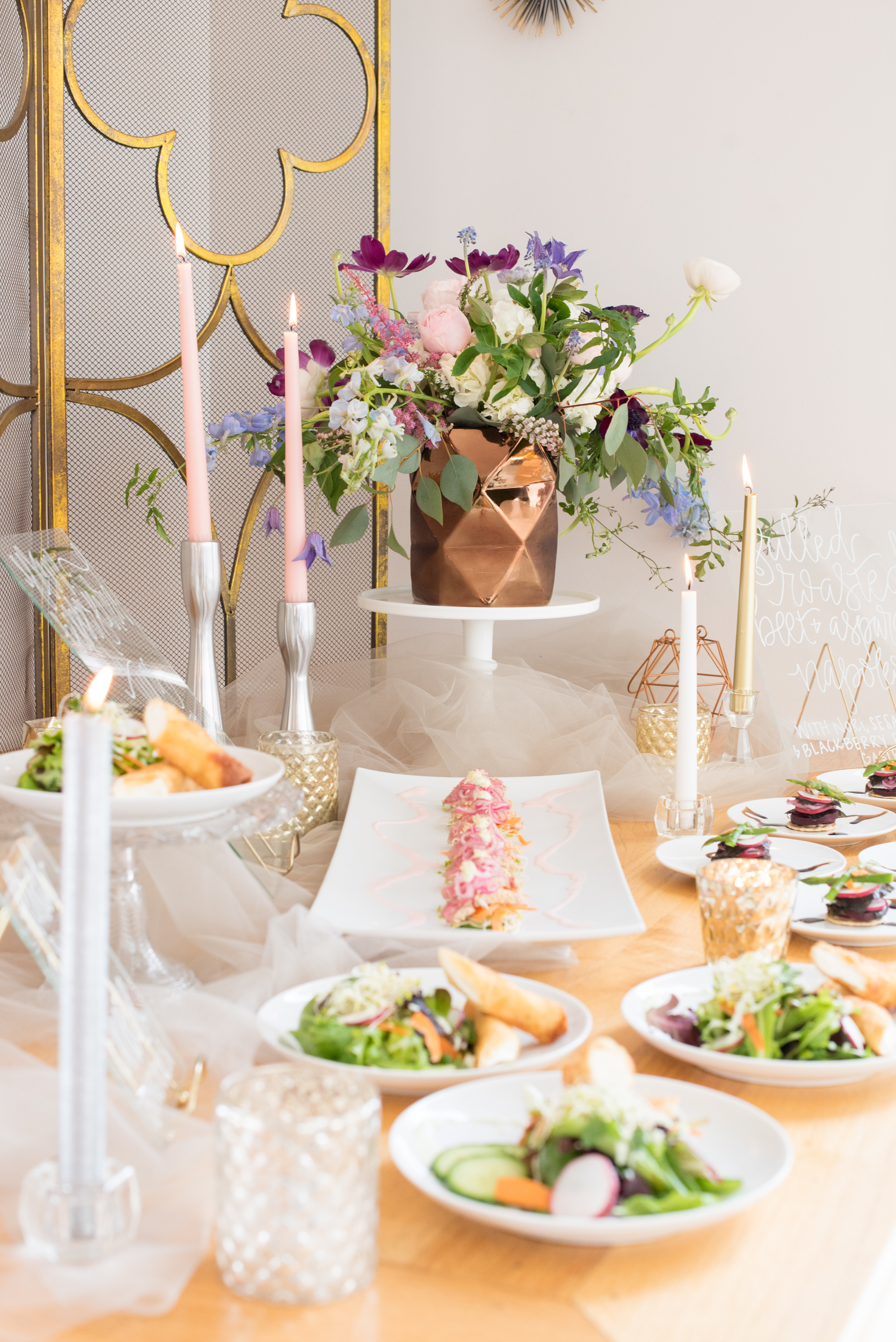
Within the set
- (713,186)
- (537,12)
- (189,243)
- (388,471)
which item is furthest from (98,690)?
(537,12)

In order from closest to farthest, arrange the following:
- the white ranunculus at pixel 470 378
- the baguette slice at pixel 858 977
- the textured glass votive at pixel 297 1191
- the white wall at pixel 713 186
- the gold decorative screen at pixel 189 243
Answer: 1. the textured glass votive at pixel 297 1191
2. the baguette slice at pixel 858 977
3. the white ranunculus at pixel 470 378
4. the gold decorative screen at pixel 189 243
5. the white wall at pixel 713 186

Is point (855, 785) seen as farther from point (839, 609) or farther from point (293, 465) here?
point (293, 465)

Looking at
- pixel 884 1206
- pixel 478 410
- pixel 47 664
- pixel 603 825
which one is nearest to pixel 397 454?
pixel 478 410

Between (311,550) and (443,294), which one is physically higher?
(443,294)

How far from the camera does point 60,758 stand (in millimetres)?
730

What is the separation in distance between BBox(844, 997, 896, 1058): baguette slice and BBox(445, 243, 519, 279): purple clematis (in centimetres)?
88

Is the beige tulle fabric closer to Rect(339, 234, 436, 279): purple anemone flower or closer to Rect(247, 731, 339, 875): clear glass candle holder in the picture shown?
Rect(247, 731, 339, 875): clear glass candle holder

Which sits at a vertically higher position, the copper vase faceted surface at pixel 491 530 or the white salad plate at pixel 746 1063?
the copper vase faceted surface at pixel 491 530

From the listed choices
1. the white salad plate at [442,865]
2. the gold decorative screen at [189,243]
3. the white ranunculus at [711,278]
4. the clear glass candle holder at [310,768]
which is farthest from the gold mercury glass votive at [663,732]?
the gold decorative screen at [189,243]

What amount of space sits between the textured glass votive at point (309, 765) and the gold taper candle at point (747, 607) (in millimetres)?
508

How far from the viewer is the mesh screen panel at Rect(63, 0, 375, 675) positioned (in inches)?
58.2

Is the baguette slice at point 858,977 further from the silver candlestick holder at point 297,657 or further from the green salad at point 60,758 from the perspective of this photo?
the silver candlestick holder at point 297,657

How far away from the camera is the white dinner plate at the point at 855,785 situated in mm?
1314

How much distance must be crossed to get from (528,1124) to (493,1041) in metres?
0.08
